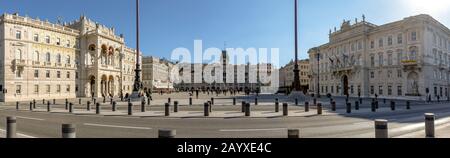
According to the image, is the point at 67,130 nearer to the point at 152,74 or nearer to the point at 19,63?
the point at 19,63

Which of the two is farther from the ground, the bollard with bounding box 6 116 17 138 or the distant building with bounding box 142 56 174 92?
the distant building with bounding box 142 56 174 92

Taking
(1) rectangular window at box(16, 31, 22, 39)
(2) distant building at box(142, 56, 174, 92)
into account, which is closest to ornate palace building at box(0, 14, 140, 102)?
(1) rectangular window at box(16, 31, 22, 39)

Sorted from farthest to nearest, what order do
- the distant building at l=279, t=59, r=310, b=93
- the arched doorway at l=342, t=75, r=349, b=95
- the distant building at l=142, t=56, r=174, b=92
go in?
the distant building at l=279, t=59, r=310, b=93 → the distant building at l=142, t=56, r=174, b=92 → the arched doorway at l=342, t=75, r=349, b=95

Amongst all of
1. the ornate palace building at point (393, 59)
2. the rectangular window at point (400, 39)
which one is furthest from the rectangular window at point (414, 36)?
the rectangular window at point (400, 39)

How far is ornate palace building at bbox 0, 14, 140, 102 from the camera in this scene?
132 ft

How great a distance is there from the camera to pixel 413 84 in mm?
40812

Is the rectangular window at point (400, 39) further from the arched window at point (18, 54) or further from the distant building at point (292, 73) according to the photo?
the arched window at point (18, 54)

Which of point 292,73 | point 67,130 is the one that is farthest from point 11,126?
point 292,73

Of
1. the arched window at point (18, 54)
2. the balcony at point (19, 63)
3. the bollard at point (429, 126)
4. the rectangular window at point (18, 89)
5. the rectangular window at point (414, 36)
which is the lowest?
the bollard at point (429, 126)

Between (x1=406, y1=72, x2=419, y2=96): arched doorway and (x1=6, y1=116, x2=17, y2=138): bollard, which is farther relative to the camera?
(x1=406, y1=72, x2=419, y2=96): arched doorway

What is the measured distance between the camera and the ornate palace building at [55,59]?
4034 centimetres

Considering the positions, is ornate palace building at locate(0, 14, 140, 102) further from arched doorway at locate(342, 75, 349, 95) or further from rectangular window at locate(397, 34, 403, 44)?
rectangular window at locate(397, 34, 403, 44)
